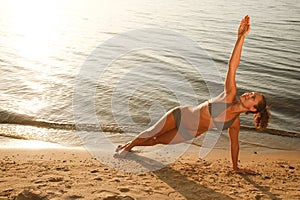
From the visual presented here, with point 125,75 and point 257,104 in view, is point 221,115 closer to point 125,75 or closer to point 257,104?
point 257,104

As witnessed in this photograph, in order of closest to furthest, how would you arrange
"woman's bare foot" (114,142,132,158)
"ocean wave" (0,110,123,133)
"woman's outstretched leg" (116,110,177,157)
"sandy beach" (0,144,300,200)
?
"sandy beach" (0,144,300,200)
"woman's outstretched leg" (116,110,177,157)
"woman's bare foot" (114,142,132,158)
"ocean wave" (0,110,123,133)

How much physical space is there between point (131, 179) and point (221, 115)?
1614 millimetres

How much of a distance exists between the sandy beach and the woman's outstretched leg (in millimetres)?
504

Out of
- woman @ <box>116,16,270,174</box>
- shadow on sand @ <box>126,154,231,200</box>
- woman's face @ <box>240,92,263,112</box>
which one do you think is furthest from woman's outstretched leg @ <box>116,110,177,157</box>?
woman's face @ <box>240,92,263,112</box>

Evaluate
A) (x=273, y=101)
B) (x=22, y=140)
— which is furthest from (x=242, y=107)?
(x=273, y=101)

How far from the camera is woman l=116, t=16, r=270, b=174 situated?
4848mm

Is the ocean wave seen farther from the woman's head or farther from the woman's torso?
the woman's head

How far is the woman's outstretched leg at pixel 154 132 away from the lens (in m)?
5.30

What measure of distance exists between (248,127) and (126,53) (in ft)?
30.5

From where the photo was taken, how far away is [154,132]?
216 inches

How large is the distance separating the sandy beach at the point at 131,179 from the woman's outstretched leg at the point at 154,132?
19.9 inches

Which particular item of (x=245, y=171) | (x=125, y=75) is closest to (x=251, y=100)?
(x=245, y=171)

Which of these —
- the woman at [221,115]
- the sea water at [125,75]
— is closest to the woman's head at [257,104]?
the woman at [221,115]

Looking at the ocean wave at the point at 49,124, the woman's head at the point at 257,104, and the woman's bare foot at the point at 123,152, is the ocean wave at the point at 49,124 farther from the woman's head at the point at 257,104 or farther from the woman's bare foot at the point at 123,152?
the woman's head at the point at 257,104
